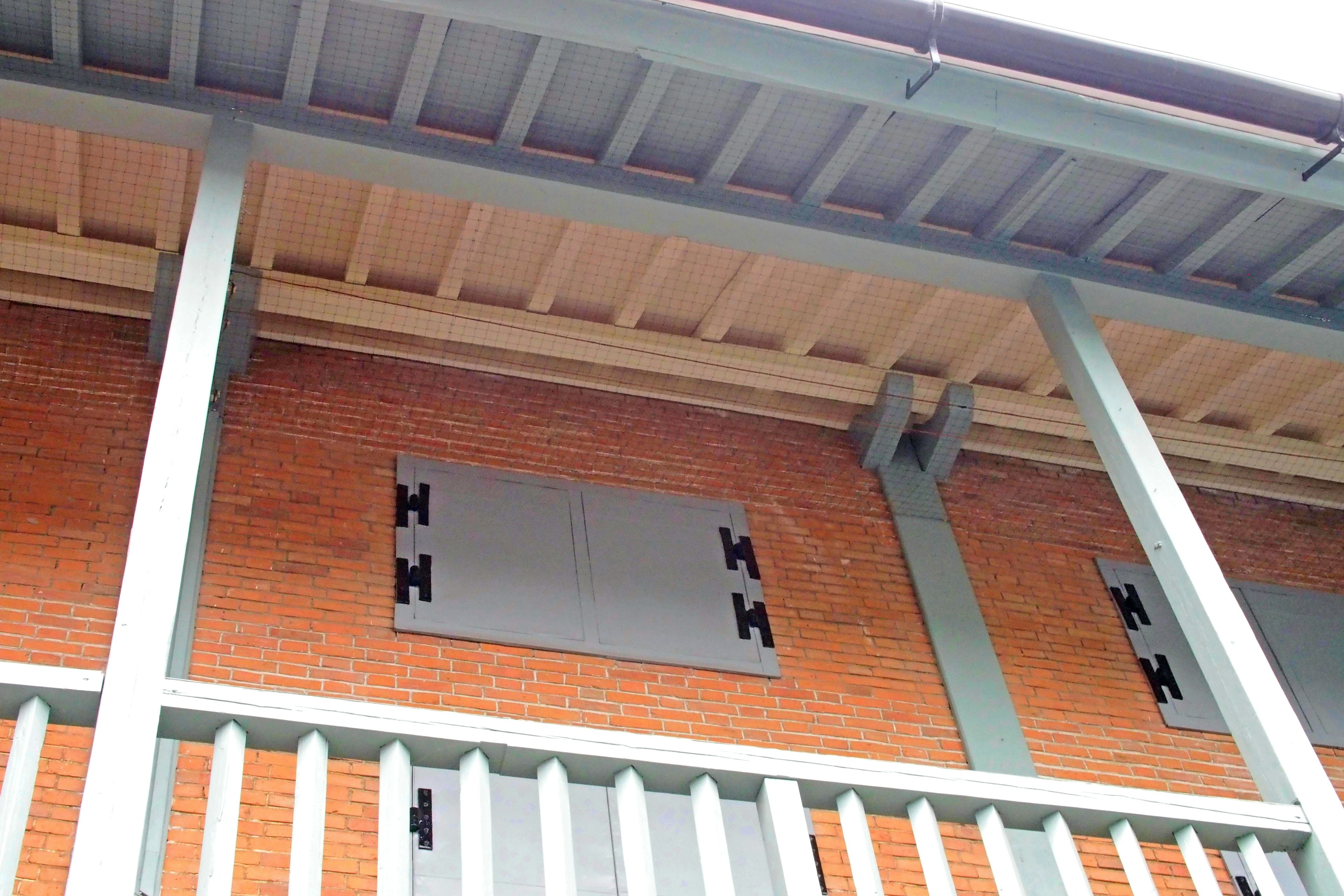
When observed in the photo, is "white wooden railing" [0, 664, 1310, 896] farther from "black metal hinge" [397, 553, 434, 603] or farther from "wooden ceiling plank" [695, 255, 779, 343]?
"wooden ceiling plank" [695, 255, 779, 343]

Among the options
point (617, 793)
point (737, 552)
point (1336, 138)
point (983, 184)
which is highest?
point (983, 184)

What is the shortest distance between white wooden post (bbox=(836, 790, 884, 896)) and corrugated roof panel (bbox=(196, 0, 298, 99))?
3540 millimetres

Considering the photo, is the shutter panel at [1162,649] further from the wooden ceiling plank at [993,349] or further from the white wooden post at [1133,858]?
the white wooden post at [1133,858]

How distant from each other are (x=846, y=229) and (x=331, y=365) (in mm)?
2993

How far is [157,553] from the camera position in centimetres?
400

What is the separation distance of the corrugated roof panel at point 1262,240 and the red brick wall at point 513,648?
2258 mm

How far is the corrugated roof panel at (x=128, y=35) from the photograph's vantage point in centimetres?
503

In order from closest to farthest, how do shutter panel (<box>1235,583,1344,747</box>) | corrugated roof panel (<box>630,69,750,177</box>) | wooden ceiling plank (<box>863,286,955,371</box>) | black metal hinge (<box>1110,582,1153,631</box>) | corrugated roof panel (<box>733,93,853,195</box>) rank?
corrugated roof panel (<box>630,69,750,177</box>), corrugated roof panel (<box>733,93,853,195</box>), wooden ceiling plank (<box>863,286,955,371</box>), shutter panel (<box>1235,583,1344,747</box>), black metal hinge (<box>1110,582,1153,631</box>)

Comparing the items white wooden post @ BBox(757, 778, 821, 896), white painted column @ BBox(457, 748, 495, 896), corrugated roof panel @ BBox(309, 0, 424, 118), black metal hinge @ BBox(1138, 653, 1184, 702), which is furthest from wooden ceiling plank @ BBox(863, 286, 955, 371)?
white painted column @ BBox(457, 748, 495, 896)

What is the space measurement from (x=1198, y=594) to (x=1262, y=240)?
2061 millimetres

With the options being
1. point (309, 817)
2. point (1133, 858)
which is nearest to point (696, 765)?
point (309, 817)

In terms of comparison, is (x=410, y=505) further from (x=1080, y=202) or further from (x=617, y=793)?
(x=1080, y=202)

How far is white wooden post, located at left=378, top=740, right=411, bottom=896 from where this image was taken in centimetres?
349

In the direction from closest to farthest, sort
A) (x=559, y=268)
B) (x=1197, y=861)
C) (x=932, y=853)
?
(x=932, y=853) → (x=1197, y=861) → (x=559, y=268)
